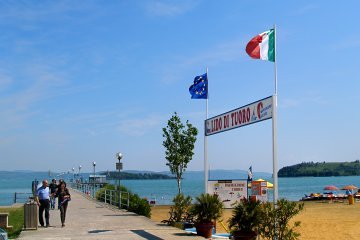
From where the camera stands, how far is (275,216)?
1203 cm

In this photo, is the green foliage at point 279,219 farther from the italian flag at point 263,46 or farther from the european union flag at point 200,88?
the european union flag at point 200,88

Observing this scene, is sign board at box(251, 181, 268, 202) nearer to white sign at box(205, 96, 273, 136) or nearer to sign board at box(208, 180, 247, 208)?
white sign at box(205, 96, 273, 136)

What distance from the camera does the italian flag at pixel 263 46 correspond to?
46.0ft

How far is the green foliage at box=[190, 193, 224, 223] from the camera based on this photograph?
15.0 metres

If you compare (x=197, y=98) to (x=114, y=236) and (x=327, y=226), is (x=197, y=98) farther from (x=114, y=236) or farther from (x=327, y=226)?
(x=327, y=226)

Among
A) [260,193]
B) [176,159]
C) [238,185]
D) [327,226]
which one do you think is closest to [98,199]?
[176,159]

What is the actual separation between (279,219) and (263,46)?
4.72 m

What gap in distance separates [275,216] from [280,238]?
52 cm

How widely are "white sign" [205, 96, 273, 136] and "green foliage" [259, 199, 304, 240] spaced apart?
91.8 inches

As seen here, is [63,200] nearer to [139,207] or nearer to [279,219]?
[139,207]

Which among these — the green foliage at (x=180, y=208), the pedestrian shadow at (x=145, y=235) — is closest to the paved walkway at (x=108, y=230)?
the pedestrian shadow at (x=145, y=235)

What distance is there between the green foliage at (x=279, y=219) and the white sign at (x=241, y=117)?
2.33 m

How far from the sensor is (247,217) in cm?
1269

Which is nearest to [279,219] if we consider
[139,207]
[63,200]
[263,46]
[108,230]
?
[263,46]
